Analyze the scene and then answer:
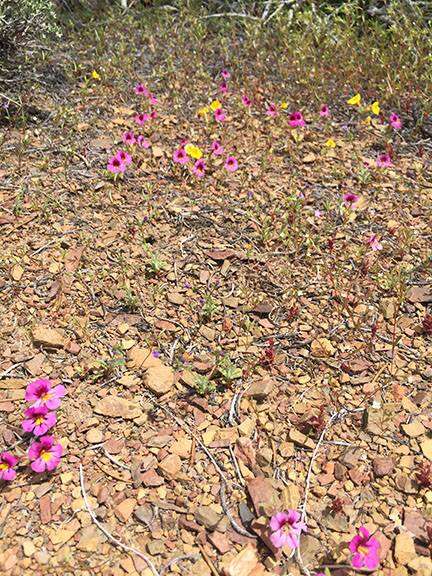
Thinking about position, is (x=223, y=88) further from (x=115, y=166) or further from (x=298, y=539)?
(x=298, y=539)

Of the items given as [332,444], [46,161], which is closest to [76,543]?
[332,444]

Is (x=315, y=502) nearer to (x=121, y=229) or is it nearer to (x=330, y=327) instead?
(x=330, y=327)

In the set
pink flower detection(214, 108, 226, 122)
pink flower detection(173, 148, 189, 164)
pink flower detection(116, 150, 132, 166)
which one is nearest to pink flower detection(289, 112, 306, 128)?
pink flower detection(214, 108, 226, 122)

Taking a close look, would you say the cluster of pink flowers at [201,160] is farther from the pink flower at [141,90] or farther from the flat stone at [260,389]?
the flat stone at [260,389]

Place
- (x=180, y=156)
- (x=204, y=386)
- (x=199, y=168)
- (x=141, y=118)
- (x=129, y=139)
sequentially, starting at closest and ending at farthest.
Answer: (x=204, y=386)
(x=199, y=168)
(x=180, y=156)
(x=129, y=139)
(x=141, y=118)

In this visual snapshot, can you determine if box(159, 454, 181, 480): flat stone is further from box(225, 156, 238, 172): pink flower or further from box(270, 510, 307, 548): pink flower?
box(225, 156, 238, 172): pink flower

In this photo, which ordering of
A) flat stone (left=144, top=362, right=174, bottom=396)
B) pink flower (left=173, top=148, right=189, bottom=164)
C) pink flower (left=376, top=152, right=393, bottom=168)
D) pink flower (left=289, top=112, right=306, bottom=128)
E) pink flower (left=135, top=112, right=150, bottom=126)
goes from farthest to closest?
pink flower (left=289, top=112, right=306, bottom=128) → pink flower (left=135, top=112, right=150, bottom=126) → pink flower (left=376, top=152, right=393, bottom=168) → pink flower (left=173, top=148, right=189, bottom=164) → flat stone (left=144, top=362, right=174, bottom=396)

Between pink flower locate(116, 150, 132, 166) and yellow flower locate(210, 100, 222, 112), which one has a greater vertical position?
yellow flower locate(210, 100, 222, 112)

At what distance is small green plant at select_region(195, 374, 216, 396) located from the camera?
2834mm

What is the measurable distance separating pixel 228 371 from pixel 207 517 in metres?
0.73

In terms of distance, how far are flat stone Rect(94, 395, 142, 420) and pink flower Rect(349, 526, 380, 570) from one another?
1.08m

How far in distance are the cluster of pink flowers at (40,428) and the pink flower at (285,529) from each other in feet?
3.06

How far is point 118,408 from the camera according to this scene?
9.06 feet

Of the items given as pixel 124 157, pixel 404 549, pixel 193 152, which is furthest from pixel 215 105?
pixel 404 549
